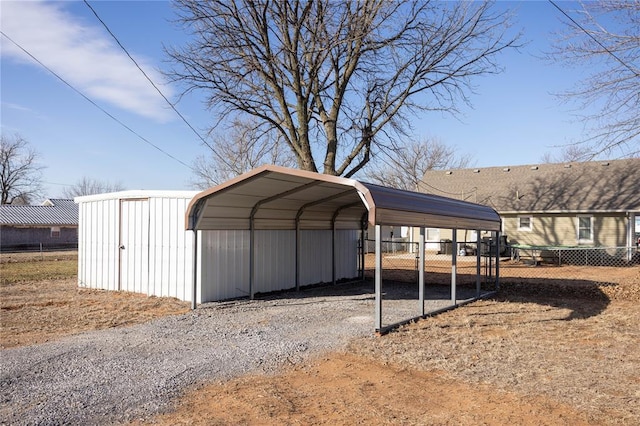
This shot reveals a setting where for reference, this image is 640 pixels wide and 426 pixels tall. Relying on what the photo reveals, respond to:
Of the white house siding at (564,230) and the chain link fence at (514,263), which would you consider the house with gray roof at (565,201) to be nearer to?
the white house siding at (564,230)

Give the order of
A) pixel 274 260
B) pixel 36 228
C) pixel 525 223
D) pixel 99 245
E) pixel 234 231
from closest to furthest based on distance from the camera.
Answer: pixel 234 231
pixel 274 260
pixel 99 245
pixel 525 223
pixel 36 228

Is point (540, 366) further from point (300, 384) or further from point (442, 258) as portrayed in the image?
point (442, 258)

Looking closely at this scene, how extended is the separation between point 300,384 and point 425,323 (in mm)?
3941

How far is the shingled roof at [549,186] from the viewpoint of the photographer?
23.6m

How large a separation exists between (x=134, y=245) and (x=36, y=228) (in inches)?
1359

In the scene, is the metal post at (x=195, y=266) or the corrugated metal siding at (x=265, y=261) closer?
the metal post at (x=195, y=266)

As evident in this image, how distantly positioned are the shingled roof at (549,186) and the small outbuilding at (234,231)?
12744mm

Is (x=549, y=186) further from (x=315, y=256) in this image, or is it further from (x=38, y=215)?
(x=38, y=215)

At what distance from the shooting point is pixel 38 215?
140 feet

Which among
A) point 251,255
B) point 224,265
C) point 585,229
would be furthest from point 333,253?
point 585,229

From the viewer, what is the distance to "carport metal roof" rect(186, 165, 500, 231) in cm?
807

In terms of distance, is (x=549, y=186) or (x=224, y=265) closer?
(x=224, y=265)

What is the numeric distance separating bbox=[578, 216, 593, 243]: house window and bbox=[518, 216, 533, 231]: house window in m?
2.30

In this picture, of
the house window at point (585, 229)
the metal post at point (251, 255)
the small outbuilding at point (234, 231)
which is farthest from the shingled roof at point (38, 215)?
the house window at point (585, 229)
